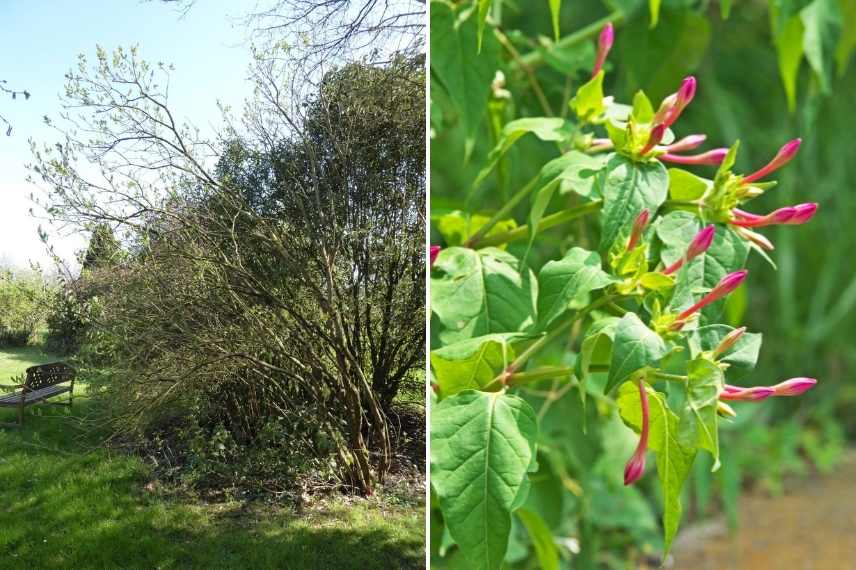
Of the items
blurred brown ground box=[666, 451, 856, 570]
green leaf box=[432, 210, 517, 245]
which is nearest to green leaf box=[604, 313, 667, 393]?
green leaf box=[432, 210, 517, 245]

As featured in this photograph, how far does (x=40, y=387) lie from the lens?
47.8 inches

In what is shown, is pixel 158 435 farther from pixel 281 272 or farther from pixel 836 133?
pixel 836 133

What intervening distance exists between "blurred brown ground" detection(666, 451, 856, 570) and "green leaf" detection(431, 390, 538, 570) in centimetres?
190

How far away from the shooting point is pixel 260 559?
46.9 inches

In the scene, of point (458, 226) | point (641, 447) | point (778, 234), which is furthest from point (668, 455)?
point (778, 234)

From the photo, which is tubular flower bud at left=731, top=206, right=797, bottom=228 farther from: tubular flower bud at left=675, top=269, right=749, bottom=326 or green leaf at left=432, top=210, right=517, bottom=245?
green leaf at left=432, top=210, right=517, bottom=245

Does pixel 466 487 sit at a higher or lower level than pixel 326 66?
lower

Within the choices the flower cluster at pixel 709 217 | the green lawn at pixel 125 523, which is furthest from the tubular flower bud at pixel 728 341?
the green lawn at pixel 125 523

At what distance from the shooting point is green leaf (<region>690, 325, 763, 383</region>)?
1.90 feet

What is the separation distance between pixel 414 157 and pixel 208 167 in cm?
30

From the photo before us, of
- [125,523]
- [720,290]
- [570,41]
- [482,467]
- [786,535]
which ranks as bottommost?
[786,535]

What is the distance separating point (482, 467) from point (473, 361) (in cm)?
8

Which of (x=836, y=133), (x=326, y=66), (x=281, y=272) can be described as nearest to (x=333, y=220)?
(x=281, y=272)

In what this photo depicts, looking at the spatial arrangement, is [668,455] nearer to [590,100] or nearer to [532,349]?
[532,349]
